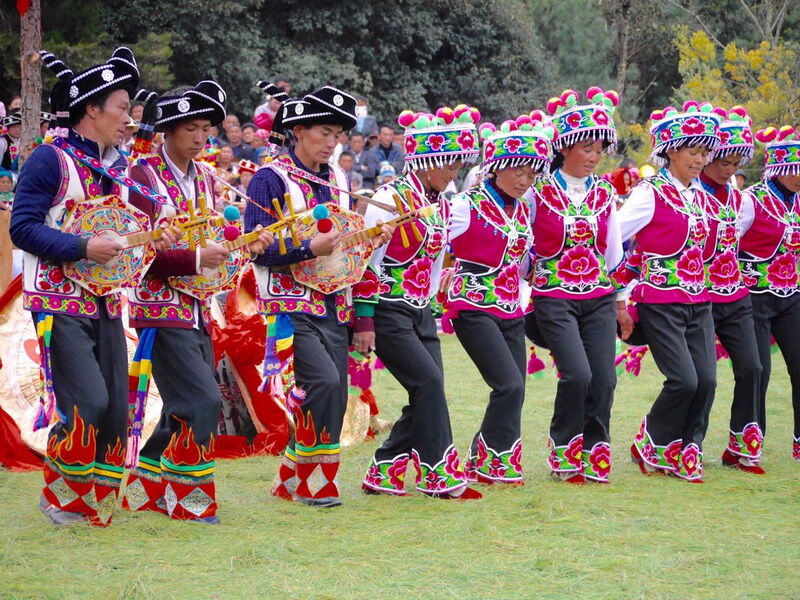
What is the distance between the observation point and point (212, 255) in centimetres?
554

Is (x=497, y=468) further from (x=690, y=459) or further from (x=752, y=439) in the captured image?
(x=752, y=439)

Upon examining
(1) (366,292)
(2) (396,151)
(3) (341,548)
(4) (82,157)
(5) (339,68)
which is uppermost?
(5) (339,68)

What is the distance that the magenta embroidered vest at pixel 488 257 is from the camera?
667 centimetres

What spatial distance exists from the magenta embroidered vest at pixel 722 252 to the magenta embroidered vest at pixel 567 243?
0.89 meters

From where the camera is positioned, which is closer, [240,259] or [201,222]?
[201,222]

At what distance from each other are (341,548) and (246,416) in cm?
304

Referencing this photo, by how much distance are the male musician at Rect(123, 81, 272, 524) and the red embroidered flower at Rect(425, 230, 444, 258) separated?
3.40 feet

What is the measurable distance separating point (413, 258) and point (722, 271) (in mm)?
2290

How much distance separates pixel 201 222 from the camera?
5516mm

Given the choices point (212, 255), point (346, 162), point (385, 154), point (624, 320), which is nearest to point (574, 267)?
point (624, 320)

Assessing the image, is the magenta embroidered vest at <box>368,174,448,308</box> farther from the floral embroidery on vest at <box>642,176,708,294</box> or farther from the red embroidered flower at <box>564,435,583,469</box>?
the floral embroidery on vest at <box>642,176,708,294</box>

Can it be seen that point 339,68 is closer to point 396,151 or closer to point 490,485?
point 396,151

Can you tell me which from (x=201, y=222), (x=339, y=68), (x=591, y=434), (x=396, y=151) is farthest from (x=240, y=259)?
(x=339, y=68)

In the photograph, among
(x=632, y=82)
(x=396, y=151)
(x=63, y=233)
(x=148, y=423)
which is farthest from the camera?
(x=632, y=82)
